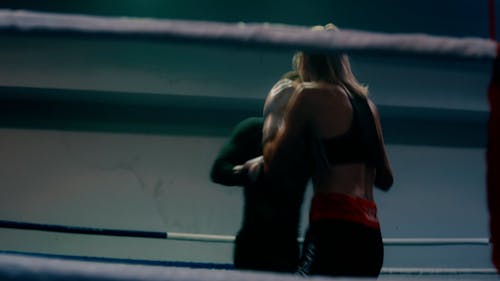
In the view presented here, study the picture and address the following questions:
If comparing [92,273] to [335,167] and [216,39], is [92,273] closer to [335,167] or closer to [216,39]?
[216,39]

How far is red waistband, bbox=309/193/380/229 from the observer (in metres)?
0.82

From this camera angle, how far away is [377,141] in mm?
857

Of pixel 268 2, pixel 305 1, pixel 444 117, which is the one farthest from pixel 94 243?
pixel 444 117

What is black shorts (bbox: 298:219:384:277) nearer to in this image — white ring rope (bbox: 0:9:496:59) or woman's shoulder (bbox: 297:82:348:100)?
woman's shoulder (bbox: 297:82:348:100)

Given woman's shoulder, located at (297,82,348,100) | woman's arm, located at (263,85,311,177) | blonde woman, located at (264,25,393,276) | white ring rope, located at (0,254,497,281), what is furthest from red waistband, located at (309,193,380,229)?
white ring rope, located at (0,254,497,281)

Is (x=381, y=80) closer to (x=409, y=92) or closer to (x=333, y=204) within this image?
(x=409, y=92)

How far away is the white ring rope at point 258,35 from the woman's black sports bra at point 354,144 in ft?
1.21

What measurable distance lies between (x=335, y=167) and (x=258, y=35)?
1.49 feet

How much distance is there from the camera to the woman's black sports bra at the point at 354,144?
82cm

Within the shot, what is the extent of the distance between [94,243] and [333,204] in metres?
2.32


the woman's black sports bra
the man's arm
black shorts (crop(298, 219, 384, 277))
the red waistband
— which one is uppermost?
the woman's black sports bra

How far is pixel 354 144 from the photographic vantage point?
0.83m

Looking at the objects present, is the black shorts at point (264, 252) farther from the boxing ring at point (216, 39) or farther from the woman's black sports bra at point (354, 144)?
the boxing ring at point (216, 39)

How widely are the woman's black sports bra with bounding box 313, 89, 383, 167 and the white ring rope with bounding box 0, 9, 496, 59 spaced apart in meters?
0.37
